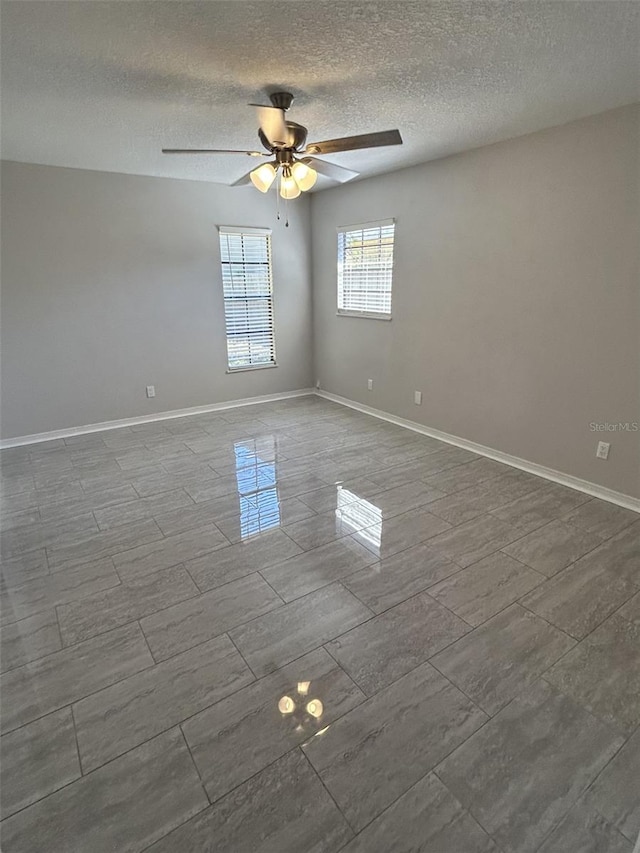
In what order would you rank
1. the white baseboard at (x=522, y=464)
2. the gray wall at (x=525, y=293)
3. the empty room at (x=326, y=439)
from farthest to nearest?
the white baseboard at (x=522, y=464) → the gray wall at (x=525, y=293) → the empty room at (x=326, y=439)

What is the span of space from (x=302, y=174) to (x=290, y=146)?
6.4 inches

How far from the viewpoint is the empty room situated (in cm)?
143

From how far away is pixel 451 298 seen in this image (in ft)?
13.0

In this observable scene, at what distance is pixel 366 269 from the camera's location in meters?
4.86

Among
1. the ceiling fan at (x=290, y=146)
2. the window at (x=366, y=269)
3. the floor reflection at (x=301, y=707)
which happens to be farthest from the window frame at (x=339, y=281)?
the floor reflection at (x=301, y=707)

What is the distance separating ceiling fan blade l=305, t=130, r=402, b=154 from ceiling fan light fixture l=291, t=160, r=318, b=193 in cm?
12

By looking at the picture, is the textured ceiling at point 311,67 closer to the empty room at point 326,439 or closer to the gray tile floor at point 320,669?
the empty room at point 326,439

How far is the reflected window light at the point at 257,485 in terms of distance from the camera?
9.49ft

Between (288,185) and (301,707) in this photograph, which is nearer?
(301,707)

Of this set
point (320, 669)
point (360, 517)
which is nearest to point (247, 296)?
point (360, 517)

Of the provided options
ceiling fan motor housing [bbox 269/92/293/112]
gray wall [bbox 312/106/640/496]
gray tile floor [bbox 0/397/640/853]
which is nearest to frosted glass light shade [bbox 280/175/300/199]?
ceiling fan motor housing [bbox 269/92/293/112]

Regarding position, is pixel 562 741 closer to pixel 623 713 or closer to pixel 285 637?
pixel 623 713

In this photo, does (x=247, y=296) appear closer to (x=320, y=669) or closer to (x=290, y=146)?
(x=290, y=146)

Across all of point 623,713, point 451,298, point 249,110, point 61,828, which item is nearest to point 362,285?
point 451,298
